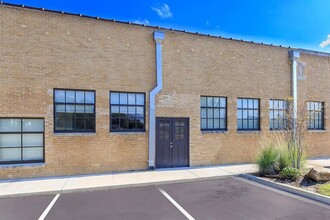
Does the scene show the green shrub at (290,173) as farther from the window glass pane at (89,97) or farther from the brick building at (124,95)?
the window glass pane at (89,97)

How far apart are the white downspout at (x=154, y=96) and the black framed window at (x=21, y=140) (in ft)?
13.5

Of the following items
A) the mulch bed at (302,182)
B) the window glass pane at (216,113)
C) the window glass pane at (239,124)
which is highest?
the window glass pane at (216,113)

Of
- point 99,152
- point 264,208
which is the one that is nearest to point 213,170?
point 264,208

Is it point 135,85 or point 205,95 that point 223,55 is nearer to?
point 205,95

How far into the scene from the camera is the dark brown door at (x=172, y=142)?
992 centimetres

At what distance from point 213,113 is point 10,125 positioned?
835cm

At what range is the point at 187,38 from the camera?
10484 mm

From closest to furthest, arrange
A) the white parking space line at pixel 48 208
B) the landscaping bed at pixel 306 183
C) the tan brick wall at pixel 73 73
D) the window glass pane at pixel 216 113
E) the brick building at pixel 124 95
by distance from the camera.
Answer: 1. the white parking space line at pixel 48 208
2. the landscaping bed at pixel 306 183
3. the tan brick wall at pixel 73 73
4. the brick building at pixel 124 95
5. the window glass pane at pixel 216 113

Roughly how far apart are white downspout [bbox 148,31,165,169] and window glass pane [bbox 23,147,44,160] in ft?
13.6

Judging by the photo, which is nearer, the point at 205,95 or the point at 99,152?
the point at 99,152

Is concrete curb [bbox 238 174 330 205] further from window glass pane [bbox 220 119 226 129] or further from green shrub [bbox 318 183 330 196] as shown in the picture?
window glass pane [bbox 220 119 226 129]

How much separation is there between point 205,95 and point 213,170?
3.39 m

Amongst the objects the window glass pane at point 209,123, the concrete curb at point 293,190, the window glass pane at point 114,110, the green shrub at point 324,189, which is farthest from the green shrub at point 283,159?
the window glass pane at point 114,110

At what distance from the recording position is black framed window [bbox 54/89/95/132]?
8.78 meters
